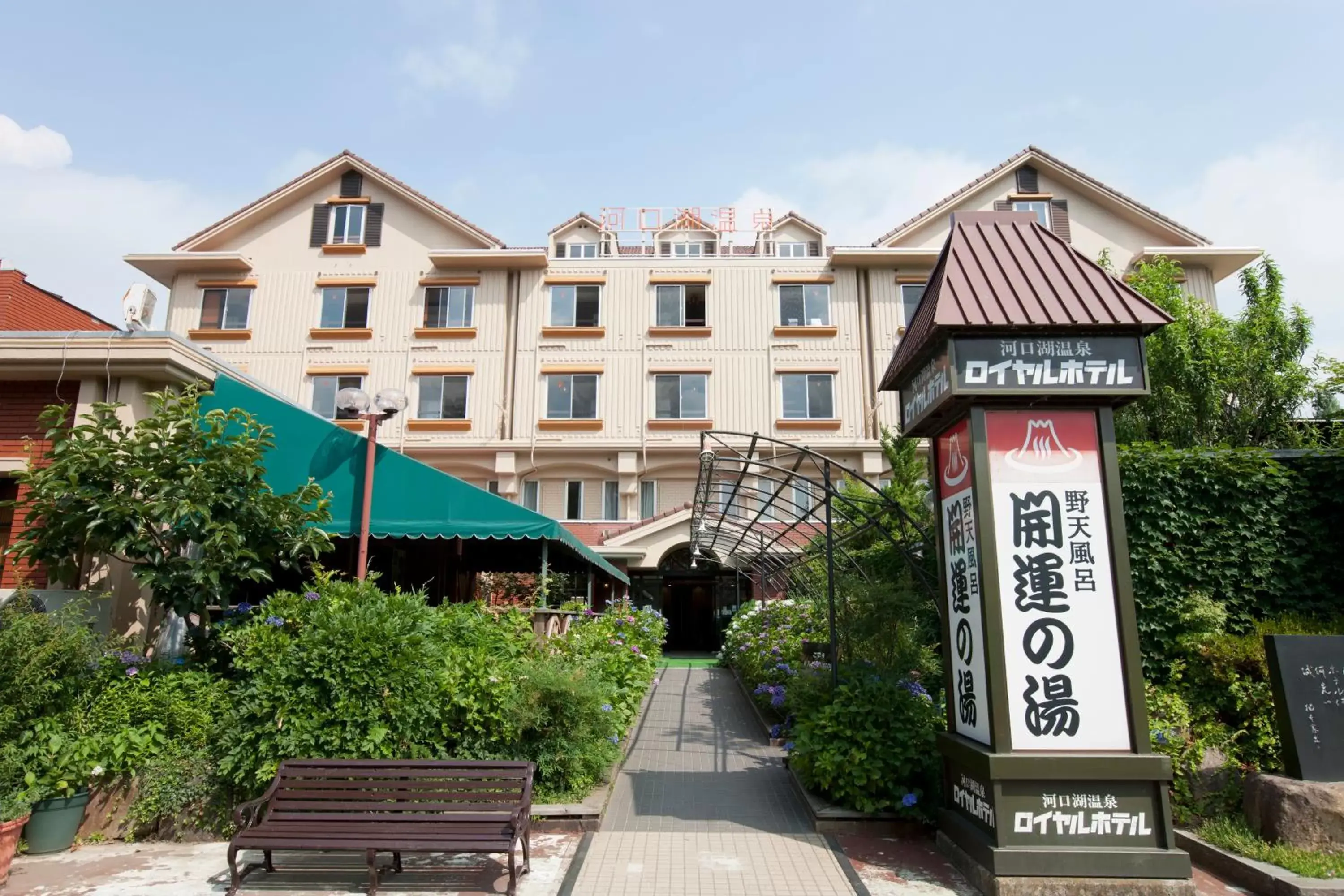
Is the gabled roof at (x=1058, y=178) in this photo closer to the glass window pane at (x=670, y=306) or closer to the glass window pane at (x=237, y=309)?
the glass window pane at (x=670, y=306)

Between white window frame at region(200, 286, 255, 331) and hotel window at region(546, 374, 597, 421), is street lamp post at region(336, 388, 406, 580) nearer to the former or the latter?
hotel window at region(546, 374, 597, 421)

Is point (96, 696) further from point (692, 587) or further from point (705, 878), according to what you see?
point (692, 587)

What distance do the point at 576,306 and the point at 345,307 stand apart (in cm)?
731

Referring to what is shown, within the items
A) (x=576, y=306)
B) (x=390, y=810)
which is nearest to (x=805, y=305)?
(x=576, y=306)

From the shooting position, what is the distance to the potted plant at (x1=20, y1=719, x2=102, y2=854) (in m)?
6.40

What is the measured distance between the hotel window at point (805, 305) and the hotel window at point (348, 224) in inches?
545

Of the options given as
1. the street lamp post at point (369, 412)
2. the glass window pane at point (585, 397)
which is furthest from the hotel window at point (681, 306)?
the street lamp post at point (369, 412)

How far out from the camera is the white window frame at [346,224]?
25969 mm

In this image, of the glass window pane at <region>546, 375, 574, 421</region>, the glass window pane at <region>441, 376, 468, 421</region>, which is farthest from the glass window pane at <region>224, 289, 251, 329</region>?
the glass window pane at <region>546, 375, 574, 421</region>

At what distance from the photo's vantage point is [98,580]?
8500mm

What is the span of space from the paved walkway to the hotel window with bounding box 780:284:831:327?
53.8 ft

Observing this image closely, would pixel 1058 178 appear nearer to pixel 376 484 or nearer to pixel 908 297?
pixel 908 297

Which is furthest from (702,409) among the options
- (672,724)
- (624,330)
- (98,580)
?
(98,580)

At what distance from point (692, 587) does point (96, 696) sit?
72.9 ft
